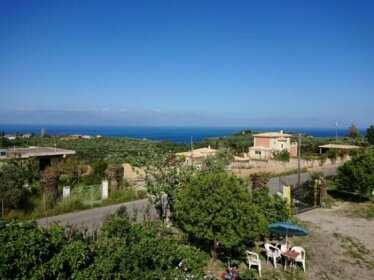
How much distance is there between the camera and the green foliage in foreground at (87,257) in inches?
251

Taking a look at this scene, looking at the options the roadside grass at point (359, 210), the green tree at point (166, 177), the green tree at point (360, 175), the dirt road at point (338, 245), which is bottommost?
the roadside grass at point (359, 210)

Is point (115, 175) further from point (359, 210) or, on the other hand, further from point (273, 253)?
point (359, 210)

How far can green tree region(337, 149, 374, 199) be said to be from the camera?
21.2 metres

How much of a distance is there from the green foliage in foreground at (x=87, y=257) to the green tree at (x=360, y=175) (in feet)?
53.9

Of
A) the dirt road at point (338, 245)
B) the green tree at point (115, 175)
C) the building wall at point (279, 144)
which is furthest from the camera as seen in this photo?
the building wall at point (279, 144)

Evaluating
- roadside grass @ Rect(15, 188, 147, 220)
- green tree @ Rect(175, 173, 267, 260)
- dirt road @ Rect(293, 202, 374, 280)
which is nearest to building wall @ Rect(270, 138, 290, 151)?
dirt road @ Rect(293, 202, 374, 280)

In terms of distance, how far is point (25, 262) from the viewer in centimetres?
635

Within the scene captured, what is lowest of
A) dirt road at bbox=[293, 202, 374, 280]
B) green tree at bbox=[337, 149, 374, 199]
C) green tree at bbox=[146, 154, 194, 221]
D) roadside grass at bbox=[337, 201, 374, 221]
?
roadside grass at bbox=[337, 201, 374, 221]

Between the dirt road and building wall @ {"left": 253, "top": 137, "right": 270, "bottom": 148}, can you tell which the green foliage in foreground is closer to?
the dirt road

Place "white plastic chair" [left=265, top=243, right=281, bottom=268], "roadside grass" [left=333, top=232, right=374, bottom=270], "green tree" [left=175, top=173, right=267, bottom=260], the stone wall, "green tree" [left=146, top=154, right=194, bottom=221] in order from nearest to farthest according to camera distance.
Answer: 1. "green tree" [left=175, top=173, right=267, bottom=260]
2. "white plastic chair" [left=265, top=243, right=281, bottom=268]
3. "roadside grass" [left=333, top=232, right=374, bottom=270]
4. "green tree" [left=146, top=154, right=194, bottom=221]
5. the stone wall

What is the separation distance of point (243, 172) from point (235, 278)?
23613mm

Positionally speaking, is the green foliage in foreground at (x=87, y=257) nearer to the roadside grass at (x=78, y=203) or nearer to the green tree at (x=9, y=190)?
the green tree at (x=9, y=190)

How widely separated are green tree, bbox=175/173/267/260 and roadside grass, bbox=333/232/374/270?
3.80 meters

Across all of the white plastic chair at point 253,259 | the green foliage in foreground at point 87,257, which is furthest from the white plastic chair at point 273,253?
the green foliage in foreground at point 87,257
